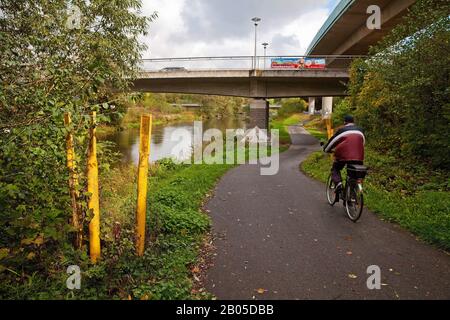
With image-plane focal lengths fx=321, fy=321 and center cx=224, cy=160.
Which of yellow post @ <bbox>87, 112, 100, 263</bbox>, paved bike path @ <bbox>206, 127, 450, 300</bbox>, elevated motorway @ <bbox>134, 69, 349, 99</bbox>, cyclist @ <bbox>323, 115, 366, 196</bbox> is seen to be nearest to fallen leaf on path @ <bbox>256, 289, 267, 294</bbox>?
paved bike path @ <bbox>206, 127, 450, 300</bbox>

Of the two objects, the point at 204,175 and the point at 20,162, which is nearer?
the point at 20,162

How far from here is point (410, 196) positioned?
785 centimetres

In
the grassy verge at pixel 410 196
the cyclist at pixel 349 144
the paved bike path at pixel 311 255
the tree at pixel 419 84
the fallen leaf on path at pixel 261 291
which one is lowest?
the fallen leaf on path at pixel 261 291

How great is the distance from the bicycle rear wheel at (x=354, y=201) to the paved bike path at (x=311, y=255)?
20 cm

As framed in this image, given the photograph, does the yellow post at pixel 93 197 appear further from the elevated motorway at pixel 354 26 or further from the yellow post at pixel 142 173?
the elevated motorway at pixel 354 26

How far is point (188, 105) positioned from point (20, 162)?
277 ft

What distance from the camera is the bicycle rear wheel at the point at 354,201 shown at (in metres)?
6.14

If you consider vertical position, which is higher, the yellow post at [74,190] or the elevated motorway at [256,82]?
the elevated motorway at [256,82]

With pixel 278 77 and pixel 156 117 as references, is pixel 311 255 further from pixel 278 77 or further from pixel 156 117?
pixel 156 117

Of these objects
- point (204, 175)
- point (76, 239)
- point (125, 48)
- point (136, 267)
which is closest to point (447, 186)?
point (204, 175)

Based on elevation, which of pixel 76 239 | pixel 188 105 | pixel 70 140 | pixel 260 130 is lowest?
pixel 76 239

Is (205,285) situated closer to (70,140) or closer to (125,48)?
(70,140)

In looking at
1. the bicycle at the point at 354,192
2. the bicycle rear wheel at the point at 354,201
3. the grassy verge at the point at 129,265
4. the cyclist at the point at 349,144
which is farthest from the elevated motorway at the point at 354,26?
the grassy verge at the point at 129,265

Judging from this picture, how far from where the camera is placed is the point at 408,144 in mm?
11484
